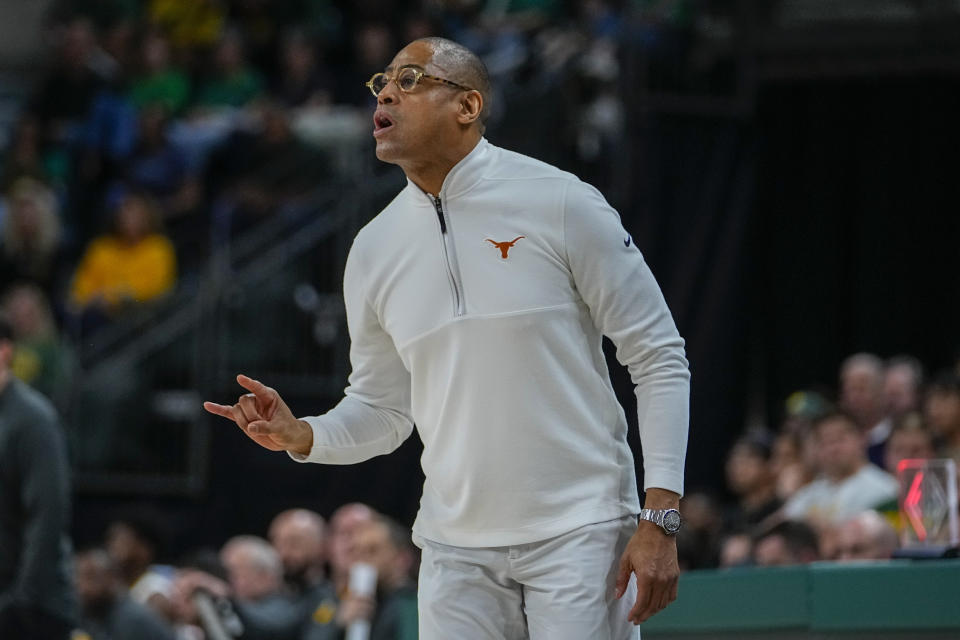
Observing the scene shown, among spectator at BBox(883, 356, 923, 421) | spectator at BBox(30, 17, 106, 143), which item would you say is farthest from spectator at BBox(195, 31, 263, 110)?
spectator at BBox(883, 356, 923, 421)

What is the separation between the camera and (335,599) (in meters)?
Result: 7.63

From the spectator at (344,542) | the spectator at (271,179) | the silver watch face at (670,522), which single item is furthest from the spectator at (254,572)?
the silver watch face at (670,522)

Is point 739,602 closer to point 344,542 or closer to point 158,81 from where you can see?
point 344,542

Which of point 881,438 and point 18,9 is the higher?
point 18,9

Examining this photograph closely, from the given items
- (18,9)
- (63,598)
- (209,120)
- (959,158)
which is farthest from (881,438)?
(18,9)

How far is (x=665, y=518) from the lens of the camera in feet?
11.1

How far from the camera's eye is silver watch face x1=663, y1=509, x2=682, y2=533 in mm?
3377

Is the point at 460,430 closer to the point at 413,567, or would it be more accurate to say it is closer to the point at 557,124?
the point at 413,567

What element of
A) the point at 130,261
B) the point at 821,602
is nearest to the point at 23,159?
the point at 130,261

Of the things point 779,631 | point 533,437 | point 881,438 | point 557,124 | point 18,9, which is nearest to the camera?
point 533,437

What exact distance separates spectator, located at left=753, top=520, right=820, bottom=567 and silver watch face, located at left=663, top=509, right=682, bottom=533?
3373mm

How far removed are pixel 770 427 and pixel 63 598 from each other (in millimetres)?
7147

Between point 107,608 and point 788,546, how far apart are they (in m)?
3.29

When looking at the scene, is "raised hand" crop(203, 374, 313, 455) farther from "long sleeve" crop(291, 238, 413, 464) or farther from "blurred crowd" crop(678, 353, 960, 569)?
"blurred crowd" crop(678, 353, 960, 569)
